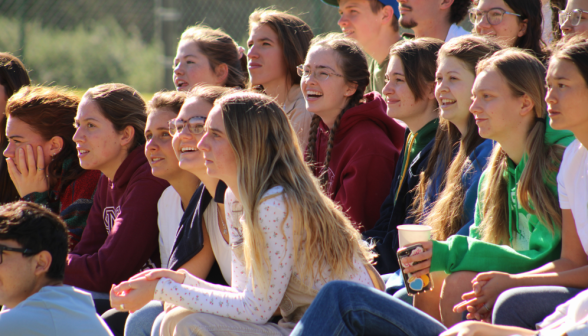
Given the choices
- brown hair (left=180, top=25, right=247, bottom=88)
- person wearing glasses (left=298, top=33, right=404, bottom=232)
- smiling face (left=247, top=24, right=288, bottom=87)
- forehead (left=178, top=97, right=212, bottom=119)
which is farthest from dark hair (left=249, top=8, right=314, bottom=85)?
forehead (left=178, top=97, right=212, bottom=119)

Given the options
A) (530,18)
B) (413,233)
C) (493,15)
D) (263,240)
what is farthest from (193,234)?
(530,18)

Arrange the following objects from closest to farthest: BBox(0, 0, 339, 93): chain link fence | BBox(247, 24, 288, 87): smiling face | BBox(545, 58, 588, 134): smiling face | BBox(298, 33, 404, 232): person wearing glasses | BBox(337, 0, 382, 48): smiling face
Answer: BBox(545, 58, 588, 134): smiling face, BBox(298, 33, 404, 232): person wearing glasses, BBox(247, 24, 288, 87): smiling face, BBox(337, 0, 382, 48): smiling face, BBox(0, 0, 339, 93): chain link fence

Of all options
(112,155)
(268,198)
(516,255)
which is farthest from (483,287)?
(112,155)

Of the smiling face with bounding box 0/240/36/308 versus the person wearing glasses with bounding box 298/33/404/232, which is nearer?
the smiling face with bounding box 0/240/36/308

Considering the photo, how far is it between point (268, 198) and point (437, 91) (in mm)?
1086

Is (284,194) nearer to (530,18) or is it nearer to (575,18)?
(575,18)

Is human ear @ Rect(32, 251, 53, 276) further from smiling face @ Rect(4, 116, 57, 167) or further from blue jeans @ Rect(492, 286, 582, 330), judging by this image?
smiling face @ Rect(4, 116, 57, 167)

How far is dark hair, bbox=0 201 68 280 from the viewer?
2320 millimetres

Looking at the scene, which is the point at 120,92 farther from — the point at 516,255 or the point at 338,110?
the point at 516,255

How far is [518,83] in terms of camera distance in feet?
8.25

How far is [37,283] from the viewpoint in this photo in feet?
7.64

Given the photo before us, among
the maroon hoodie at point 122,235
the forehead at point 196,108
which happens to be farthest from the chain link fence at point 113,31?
the forehead at point 196,108

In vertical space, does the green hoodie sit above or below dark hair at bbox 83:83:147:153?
below

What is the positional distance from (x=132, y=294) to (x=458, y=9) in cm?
319
